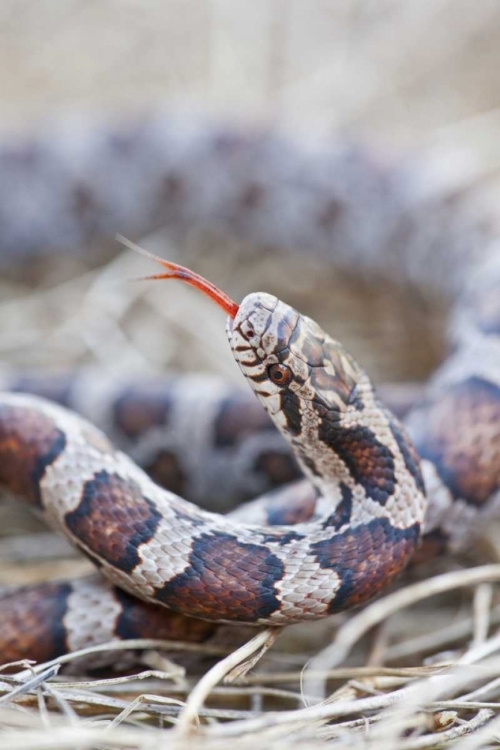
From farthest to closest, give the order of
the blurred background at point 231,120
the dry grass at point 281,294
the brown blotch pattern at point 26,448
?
the blurred background at point 231,120 < the brown blotch pattern at point 26,448 < the dry grass at point 281,294

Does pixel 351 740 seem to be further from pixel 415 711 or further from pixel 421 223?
pixel 421 223

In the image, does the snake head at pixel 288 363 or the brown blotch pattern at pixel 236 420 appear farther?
the brown blotch pattern at pixel 236 420

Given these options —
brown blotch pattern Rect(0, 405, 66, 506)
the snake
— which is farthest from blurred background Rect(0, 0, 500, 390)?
the snake

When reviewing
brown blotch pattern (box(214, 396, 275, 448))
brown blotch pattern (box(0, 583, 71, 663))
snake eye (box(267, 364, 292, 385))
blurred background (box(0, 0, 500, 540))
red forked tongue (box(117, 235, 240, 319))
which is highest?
blurred background (box(0, 0, 500, 540))

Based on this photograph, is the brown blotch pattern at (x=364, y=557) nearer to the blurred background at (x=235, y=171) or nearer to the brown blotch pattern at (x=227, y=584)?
the brown blotch pattern at (x=227, y=584)

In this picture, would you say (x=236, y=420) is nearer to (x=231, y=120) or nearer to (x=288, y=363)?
(x=288, y=363)

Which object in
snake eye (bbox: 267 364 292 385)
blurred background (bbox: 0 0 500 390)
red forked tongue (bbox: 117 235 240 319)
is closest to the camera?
snake eye (bbox: 267 364 292 385)

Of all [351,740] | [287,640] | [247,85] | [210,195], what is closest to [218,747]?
[351,740]

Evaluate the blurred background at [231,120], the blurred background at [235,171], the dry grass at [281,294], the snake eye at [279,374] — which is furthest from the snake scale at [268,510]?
the blurred background at [231,120]

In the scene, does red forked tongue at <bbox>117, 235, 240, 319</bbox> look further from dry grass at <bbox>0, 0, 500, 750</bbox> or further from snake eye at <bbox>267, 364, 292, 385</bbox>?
dry grass at <bbox>0, 0, 500, 750</bbox>

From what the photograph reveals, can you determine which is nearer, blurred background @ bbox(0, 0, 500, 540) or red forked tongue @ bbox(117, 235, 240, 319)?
red forked tongue @ bbox(117, 235, 240, 319)
